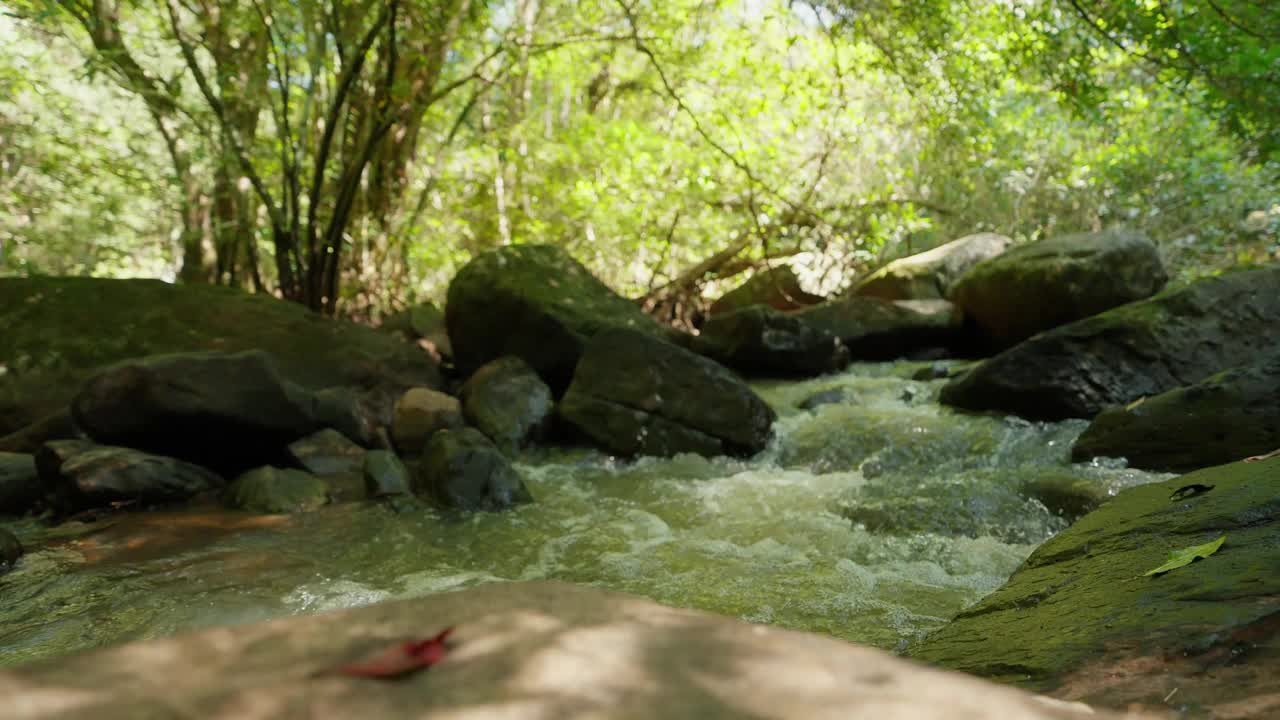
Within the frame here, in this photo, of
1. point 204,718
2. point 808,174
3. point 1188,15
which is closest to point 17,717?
point 204,718

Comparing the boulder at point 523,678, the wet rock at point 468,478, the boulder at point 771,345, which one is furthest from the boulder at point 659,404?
the boulder at point 523,678

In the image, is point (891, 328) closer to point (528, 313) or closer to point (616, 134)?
point (528, 313)

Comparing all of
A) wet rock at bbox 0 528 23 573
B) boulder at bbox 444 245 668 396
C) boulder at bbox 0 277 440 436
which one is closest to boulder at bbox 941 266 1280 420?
boulder at bbox 444 245 668 396

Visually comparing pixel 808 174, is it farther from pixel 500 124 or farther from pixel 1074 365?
pixel 1074 365

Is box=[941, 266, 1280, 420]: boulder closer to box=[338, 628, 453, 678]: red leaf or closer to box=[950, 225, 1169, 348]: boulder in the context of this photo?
box=[950, 225, 1169, 348]: boulder

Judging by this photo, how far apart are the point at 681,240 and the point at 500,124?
331 centimetres

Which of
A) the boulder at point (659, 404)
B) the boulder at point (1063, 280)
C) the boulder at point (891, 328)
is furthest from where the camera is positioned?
the boulder at point (891, 328)

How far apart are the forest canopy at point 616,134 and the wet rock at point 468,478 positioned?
11.5 feet

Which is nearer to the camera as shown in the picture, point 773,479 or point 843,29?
point 773,479

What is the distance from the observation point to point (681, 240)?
40.8 feet

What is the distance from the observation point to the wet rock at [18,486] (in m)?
4.64

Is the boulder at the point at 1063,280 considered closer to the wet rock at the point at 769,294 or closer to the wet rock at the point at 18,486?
the wet rock at the point at 769,294

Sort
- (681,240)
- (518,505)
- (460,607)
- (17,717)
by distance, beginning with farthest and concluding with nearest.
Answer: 1. (681,240)
2. (518,505)
3. (460,607)
4. (17,717)

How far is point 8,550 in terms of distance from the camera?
3.70m
